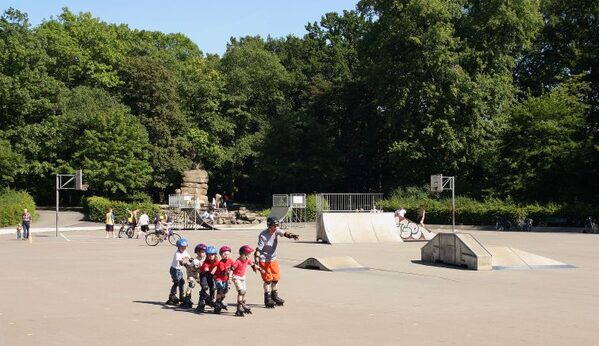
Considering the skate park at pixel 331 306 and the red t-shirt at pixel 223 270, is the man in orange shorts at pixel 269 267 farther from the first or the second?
the red t-shirt at pixel 223 270

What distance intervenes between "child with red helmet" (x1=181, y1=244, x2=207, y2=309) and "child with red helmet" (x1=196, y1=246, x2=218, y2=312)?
155 mm

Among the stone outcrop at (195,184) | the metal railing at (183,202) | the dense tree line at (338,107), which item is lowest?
the metal railing at (183,202)

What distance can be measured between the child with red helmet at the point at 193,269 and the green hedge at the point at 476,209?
3943cm

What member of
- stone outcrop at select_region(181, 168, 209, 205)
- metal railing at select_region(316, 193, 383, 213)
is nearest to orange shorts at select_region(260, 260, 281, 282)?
metal railing at select_region(316, 193, 383, 213)

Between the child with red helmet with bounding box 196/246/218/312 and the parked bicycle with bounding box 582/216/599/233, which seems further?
the parked bicycle with bounding box 582/216/599/233

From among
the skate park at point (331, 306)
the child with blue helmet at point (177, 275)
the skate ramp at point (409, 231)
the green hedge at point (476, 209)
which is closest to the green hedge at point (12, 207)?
the green hedge at point (476, 209)

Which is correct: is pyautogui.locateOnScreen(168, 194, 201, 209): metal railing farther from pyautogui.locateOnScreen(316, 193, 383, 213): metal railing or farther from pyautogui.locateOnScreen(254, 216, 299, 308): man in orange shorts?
pyautogui.locateOnScreen(254, 216, 299, 308): man in orange shorts

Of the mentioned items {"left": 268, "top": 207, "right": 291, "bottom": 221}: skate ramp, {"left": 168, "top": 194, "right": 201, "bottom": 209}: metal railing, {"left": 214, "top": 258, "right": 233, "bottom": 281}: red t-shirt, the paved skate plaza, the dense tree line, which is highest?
the dense tree line

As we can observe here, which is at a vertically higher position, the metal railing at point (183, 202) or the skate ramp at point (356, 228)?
the metal railing at point (183, 202)

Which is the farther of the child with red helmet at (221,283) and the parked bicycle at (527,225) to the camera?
the parked bicycle at (527,225)

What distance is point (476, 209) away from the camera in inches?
2089

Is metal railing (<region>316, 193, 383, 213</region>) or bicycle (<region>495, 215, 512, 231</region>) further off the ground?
metal railing (<region>316, 193, 383, 213</region>)

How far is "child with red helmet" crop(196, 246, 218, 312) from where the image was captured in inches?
479

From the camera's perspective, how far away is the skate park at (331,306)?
9.94 m
